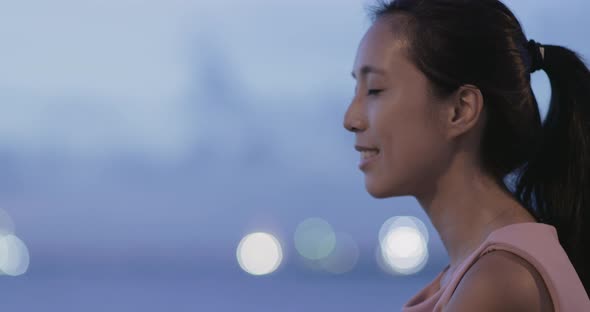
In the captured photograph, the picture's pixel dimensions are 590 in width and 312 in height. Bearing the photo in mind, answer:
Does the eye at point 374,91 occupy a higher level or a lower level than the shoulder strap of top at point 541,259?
higher

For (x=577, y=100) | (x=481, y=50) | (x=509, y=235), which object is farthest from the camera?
(x=577, y=100)

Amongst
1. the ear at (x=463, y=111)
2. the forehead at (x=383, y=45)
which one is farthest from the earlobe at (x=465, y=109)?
the forehead at (x=383, y=45)

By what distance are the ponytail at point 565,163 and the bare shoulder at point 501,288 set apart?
10.8 inches

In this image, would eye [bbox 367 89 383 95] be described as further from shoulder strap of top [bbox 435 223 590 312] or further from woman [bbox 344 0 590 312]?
shoulder strap of top [bbox 435 223 590 312]

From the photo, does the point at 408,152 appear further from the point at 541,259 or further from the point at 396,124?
the point at 541,259

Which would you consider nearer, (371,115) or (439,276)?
(371,115)

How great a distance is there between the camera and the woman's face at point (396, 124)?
1.66 m

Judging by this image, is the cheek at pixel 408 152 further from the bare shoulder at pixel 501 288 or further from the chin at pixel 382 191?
the bare shoulder at pixel 501 288

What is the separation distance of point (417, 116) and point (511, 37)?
199 millimetres

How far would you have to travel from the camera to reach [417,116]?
1659mm

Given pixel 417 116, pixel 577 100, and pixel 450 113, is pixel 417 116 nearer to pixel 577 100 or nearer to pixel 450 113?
pixel 450 113

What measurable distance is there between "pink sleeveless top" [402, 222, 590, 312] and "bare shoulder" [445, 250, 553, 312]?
0.4 inches

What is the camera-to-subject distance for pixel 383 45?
1700 millimetres

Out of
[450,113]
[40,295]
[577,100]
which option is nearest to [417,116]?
[450,113]
